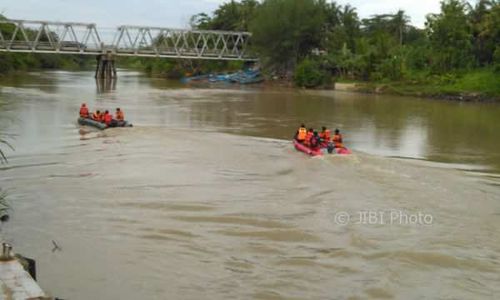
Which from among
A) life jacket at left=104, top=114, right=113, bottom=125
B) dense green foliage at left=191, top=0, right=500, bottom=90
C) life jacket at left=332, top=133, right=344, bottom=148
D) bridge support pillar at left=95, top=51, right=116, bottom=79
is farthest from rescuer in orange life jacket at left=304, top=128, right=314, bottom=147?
bridge support pillar at left=95, top=51, right=116, bottom=79

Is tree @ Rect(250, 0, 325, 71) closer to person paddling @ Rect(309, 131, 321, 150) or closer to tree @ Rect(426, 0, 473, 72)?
tree @ Rect(426, 0, 473, 72)

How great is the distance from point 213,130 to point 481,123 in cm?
1473

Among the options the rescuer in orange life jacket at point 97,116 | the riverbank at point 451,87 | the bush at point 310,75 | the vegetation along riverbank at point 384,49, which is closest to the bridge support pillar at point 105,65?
the vegetation along riverbank at point 384,49

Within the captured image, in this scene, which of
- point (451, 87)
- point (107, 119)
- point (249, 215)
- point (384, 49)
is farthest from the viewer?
point (384, 49)

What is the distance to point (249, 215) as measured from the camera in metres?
12.2

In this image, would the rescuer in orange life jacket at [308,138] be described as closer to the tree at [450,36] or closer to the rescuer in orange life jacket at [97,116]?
the rescuer in orange life jacket at [97,116]

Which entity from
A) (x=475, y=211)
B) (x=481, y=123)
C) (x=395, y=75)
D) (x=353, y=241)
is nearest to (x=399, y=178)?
(x=475, y=211)

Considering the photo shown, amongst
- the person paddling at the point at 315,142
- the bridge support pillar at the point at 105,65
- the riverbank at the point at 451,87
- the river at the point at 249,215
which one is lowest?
the river at the point at 249,215

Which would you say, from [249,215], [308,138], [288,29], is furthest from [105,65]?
[249,215]

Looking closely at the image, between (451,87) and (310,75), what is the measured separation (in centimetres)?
1485

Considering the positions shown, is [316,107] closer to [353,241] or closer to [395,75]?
[395,75]

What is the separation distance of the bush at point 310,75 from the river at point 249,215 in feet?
115

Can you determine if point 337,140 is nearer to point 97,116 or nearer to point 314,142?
point 314,142

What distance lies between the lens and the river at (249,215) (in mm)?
8898
